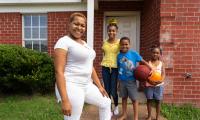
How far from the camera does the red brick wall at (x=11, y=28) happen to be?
10.3 m

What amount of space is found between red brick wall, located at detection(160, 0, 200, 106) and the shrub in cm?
285

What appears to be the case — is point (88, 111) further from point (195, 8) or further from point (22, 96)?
point (195, 8)

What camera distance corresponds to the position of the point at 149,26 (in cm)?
873

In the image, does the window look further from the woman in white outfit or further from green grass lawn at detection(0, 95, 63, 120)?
the woman in white outfit

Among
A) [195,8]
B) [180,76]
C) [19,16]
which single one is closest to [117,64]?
[180,76]

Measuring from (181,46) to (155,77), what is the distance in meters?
1.64

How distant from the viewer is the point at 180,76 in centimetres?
751

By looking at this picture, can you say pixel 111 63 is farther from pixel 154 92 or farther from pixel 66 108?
pixel 66 108

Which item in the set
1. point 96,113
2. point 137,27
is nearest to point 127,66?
point 96,113

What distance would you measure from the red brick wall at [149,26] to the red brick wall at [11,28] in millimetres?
3513

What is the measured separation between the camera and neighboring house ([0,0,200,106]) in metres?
7.49

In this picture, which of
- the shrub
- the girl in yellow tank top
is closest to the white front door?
the shrub

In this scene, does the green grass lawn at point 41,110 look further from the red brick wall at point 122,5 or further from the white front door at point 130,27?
the red brick wall at point 122,5

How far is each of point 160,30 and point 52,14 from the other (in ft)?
12.3
